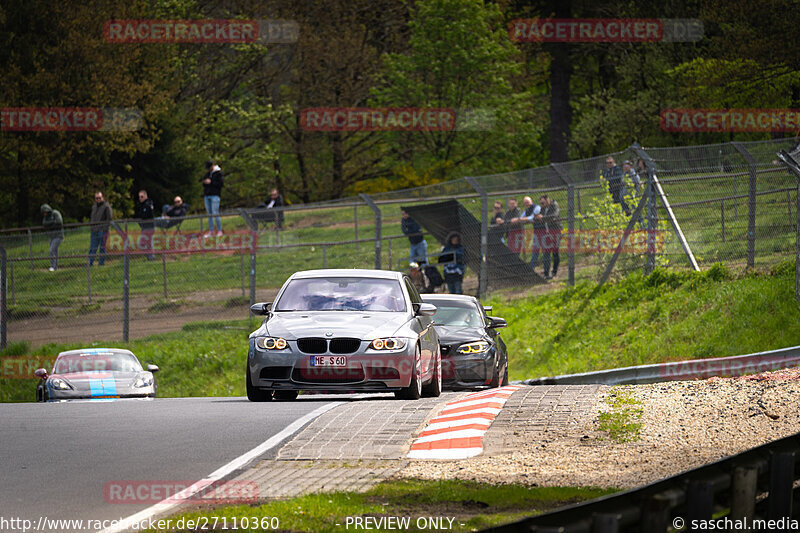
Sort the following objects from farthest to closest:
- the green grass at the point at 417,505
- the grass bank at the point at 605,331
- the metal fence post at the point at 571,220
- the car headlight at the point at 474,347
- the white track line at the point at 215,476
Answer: the metal fence post at the point at 571,220, the grass bank at the point at 605,331, the car headlight at the point at 474,347, the white track line at the point at 215,476, the green grass at the point at 417,505

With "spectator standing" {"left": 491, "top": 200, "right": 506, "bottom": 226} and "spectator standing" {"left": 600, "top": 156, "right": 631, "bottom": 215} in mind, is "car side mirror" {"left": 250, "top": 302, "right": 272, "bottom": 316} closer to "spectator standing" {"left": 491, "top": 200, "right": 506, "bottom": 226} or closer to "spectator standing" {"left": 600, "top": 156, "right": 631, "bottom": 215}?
"spectator standing" {"left": 600, "top": 156, "right": 631, "bottom": 215}

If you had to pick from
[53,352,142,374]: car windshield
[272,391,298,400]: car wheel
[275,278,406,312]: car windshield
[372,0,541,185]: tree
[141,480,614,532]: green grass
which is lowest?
[53,352,142,374]: car windshield

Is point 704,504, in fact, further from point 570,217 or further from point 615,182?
point 570,217

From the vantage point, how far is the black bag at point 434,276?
27.2 metres

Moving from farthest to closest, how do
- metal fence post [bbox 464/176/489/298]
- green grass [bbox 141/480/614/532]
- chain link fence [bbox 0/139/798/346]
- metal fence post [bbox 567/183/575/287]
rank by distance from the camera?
metal fence post [bbox 464/176/489/298] < metal fence post [bbox 567/183/575/287] < chain link fence [bbox 0/139/798/346] < green grass [bbox 141/480/614/532]

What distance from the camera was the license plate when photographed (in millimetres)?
13062

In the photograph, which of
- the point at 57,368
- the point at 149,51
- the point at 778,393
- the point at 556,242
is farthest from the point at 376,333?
the point at 149,51

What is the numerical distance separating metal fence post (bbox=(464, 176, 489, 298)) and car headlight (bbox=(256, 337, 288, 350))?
42.1 feet

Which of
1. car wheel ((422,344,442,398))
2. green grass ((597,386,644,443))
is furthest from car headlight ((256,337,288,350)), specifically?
green grass ((597,386,644,443))

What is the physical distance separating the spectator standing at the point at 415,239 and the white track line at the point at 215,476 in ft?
49.5

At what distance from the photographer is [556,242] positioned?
85.1 feet

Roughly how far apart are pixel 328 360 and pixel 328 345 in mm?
185

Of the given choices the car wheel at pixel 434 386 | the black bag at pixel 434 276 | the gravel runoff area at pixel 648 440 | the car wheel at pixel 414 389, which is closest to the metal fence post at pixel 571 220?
the black bag at pixel 434 276

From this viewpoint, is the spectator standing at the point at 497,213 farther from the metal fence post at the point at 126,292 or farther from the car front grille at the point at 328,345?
the car front grille at the point at 328,345
